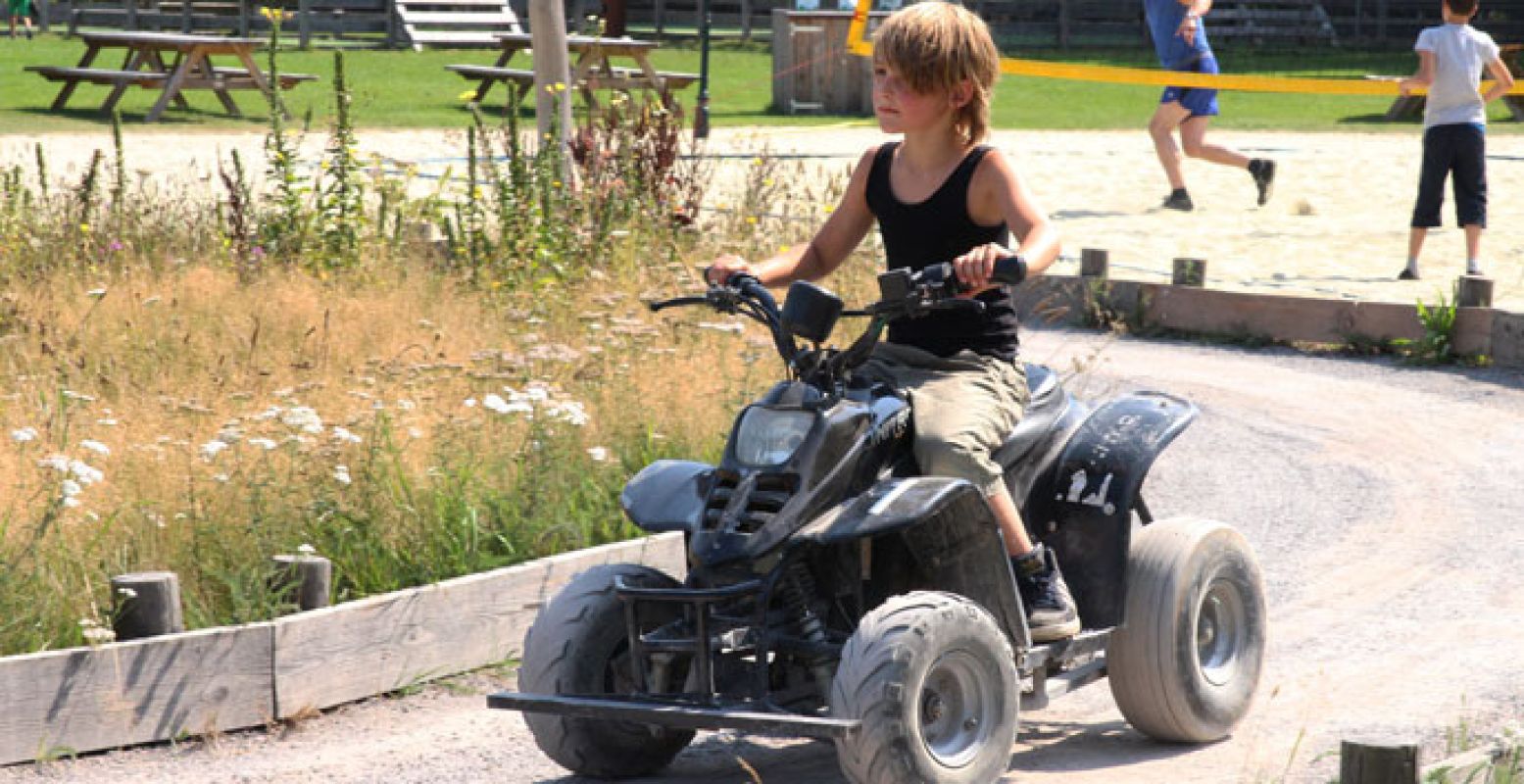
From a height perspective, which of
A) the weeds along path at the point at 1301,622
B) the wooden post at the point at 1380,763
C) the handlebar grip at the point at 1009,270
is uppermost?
the handlebar grip at the point at 1009,270

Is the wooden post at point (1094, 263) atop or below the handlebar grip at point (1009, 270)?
below

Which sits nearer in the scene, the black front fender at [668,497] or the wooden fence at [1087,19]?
the black front fender at [668,497]

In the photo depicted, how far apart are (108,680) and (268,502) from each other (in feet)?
3.42

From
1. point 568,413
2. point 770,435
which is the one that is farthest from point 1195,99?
point 770,435

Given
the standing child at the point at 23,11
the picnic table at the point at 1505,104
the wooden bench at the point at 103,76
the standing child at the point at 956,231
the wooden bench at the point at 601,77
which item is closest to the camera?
the standing child at the point at 956,231

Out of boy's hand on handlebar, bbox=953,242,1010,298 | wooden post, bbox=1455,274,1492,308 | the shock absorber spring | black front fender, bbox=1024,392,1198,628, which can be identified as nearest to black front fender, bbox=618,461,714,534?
the shock absorber spring

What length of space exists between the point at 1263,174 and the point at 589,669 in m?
12.4

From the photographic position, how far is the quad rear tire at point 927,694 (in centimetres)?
429

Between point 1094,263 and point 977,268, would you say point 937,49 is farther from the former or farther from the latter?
point 1094,263

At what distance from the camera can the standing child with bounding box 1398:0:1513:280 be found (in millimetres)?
12414

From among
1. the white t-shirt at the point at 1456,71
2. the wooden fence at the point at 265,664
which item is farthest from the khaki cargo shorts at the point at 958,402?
the white t-shirt at the point at 1456,71

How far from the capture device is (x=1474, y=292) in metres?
10.8

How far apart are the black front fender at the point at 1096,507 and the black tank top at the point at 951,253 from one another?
0.37 metres

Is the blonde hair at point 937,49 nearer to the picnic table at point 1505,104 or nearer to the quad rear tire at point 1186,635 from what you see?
the quad rear tire at point 1186,635
